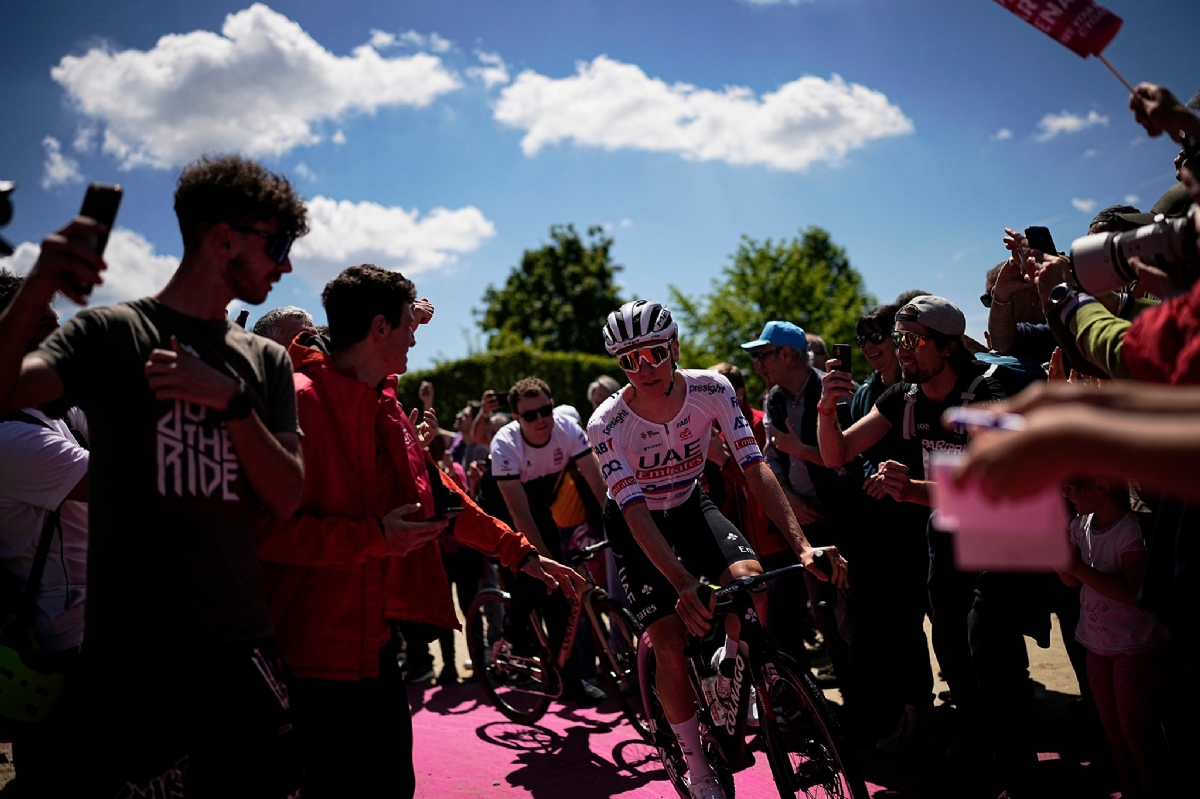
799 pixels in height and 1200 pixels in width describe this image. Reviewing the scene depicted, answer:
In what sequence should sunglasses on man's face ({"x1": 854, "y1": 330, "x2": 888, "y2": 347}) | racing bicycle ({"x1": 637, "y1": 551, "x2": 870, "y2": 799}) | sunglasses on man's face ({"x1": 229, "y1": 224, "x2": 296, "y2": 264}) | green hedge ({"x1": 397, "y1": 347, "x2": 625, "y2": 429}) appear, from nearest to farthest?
sunglasses on man's face ({"x1": 229, "y1": 224, "x2": 296, "y2": 264}), racing bicycle ({"x1": 637, "y1": 551, "x2": 870, "y2": 799}), sunglasses on man's face ({"x1": 854, "y1": 330, "x2": 888, "y2": 347}), green hedge ({"x1": 397, "y1": 347, "x2": 625, "y2": 429})

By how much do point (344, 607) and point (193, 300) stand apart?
1158mm

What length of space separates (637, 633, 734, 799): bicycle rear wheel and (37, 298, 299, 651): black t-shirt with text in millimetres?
2598

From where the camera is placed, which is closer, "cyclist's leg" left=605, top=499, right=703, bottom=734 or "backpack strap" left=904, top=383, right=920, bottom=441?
"cyclist's leg" left=605, top=499, right=703, bottom=734

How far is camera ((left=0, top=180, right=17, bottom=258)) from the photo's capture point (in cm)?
224

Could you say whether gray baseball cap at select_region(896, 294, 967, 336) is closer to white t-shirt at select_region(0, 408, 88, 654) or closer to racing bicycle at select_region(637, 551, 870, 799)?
racing bicycle at select_region(637, 551, 870, 799)

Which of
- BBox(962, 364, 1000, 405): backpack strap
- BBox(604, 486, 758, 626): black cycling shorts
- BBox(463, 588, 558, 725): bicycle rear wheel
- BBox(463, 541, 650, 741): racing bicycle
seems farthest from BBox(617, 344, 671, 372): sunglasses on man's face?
BBox(463, 588, 558, 725): bicycle rear wheel

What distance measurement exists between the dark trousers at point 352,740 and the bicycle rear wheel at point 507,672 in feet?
12.5

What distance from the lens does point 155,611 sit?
2443mm

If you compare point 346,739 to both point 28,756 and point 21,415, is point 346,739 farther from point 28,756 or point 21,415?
point 21,415

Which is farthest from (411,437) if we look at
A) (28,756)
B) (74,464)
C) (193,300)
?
(28,756)

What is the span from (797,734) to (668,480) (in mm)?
1428

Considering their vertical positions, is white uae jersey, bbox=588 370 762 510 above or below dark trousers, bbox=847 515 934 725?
above

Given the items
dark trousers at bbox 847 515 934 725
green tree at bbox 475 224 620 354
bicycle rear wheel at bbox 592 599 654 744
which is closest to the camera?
dark trousers at bbox 847 515 934 725

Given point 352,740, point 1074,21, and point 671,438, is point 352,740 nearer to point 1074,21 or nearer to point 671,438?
point 671,438
